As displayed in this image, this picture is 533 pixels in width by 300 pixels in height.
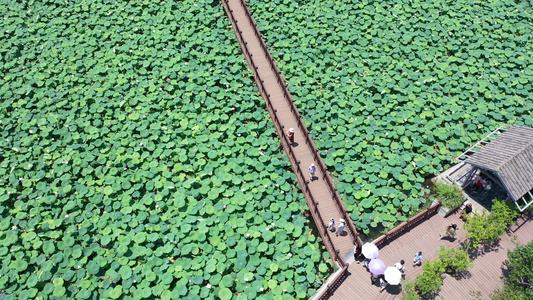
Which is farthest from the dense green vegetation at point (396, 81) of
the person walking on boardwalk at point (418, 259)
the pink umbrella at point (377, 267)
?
the pink umbrella at point (377, 267)

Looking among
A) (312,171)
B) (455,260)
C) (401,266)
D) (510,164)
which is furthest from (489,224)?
(312,171)

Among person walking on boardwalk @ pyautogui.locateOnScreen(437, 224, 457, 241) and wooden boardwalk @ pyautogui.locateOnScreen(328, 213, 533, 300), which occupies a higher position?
person walking on boardwalk @ pyautogui.locateOnScreen(437, 224, 457, 241)

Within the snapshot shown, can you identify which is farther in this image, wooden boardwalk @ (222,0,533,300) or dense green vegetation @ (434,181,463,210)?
dense green vegetation @ (434,181,463,210)

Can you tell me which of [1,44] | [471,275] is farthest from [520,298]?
[1,44]

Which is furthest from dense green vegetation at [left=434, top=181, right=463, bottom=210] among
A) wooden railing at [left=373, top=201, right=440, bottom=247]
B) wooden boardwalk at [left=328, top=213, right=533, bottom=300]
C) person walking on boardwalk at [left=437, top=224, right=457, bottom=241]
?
person walking on boardwalk at [left=437, top=224, right=457, bottom=241]

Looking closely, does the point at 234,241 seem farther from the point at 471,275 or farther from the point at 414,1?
the point at 414,1

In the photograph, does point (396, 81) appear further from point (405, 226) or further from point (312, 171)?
point (405, 226)

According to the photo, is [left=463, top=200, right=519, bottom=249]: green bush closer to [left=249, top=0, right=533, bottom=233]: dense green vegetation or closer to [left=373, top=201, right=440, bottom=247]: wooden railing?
[left=373, top=201, right=440, bottom=247]: wooden railing
